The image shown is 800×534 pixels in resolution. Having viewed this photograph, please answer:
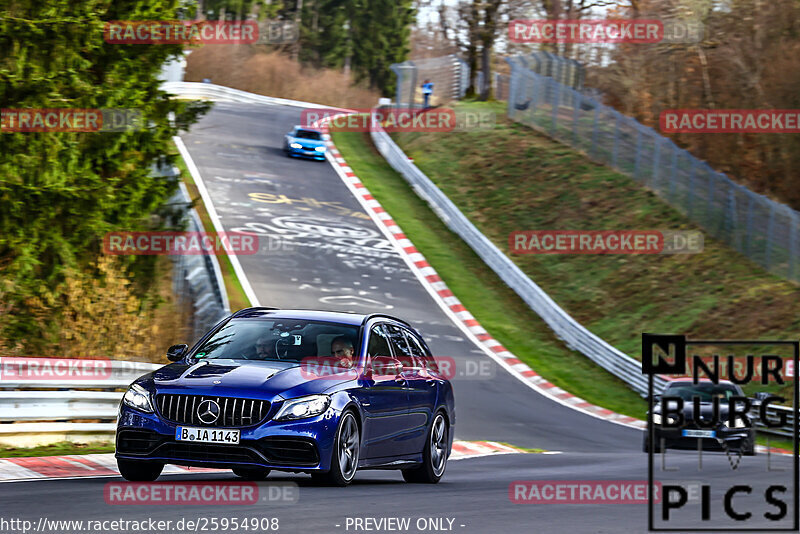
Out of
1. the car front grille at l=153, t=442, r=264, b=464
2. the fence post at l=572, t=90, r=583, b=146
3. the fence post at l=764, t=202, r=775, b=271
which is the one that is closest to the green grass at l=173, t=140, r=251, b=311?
the fence post at l=764, t=202, r=775, b=271

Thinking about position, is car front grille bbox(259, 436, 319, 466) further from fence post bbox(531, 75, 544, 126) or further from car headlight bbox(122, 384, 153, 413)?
fence post bbox(531, 75, 544, 126)

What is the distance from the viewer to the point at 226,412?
8969mm

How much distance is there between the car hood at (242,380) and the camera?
Result: 355 inches

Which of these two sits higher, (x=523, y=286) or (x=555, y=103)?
(x=555, y=103)

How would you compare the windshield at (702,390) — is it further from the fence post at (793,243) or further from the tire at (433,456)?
the fence post at (793,243)

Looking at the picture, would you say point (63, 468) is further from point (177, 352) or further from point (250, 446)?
point (250, 446)

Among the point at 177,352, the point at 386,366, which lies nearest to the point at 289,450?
the point at 177,352

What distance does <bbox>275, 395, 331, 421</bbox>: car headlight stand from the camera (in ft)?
29.5

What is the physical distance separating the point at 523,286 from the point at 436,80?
23.9 metres

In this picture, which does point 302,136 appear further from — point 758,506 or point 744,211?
point 758,506

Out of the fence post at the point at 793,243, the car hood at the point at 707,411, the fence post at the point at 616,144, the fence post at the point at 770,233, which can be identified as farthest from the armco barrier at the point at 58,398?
the fence post at the point at 616,144

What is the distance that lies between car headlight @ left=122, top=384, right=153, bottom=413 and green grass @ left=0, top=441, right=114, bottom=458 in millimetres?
2773

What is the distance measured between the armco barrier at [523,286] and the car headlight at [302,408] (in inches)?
618

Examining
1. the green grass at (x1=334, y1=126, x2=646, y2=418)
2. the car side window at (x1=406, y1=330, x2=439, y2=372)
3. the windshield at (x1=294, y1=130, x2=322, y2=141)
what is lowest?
the green grass at (x1=334, y1=126, x2=646, y2=418)
